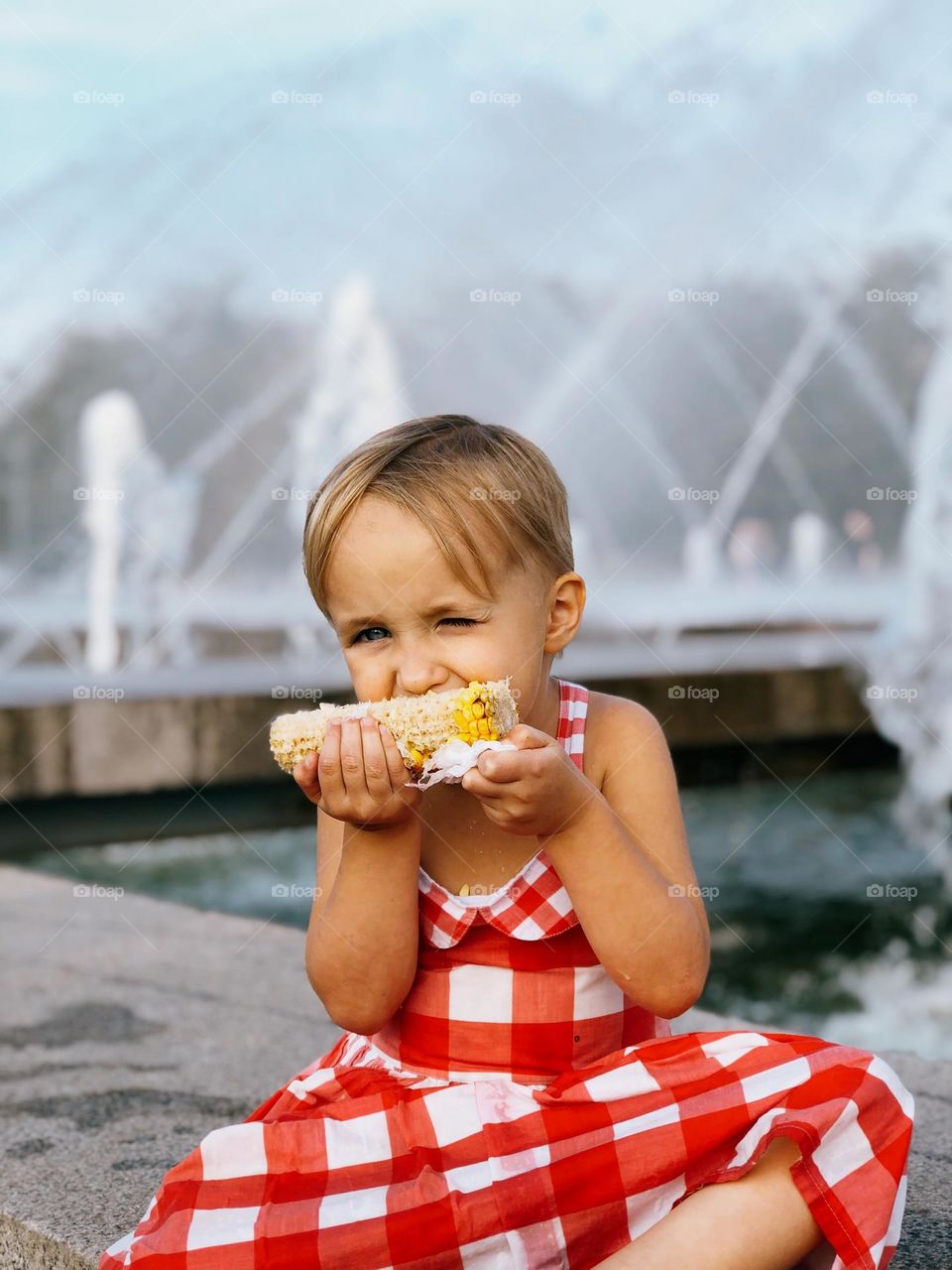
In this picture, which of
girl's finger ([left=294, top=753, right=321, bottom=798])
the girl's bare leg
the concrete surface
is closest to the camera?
the girl's bare leg

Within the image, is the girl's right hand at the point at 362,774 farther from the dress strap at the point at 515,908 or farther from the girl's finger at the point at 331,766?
the dress strap at the point at 515,908

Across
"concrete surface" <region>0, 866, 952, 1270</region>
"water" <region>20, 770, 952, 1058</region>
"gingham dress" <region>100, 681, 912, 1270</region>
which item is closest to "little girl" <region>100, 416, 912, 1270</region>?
"gingham dress" <region>100, 681, 912, 1270</region>

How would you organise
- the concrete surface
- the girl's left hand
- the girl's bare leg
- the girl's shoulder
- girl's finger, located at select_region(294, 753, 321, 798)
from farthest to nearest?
the concrete surface, the girl's shoulder, girl's finger, located at select_region(294, 753, 321, 798), the girl's left hand, the girl's bare leg

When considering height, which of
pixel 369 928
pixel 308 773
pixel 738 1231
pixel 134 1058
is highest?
pixel 308 773

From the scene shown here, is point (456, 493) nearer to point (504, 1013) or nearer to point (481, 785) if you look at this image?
point (481, 785)

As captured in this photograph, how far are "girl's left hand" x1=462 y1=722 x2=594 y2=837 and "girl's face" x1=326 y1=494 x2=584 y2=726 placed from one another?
17 centimetres

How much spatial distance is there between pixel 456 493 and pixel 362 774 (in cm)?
40

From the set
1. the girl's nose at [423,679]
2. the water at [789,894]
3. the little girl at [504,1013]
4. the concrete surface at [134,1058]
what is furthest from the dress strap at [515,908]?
the water at [789,894]

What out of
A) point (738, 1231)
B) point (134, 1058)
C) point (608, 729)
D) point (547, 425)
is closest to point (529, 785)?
point (608, 729)

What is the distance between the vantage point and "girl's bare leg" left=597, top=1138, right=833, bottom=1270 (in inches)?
64.6

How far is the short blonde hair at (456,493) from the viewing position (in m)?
1.96

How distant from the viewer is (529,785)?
1.75 meters

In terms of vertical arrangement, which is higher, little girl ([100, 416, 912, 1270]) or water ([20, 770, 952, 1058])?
little girl ([100, 416, 912, 1270])

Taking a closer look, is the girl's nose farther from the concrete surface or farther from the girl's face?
the concrete surface
